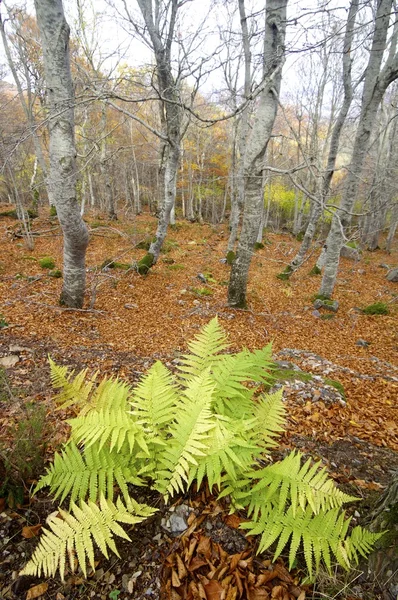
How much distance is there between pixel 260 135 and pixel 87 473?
6.26 m

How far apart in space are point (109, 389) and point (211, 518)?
123cm

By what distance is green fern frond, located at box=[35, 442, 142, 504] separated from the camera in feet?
6.18

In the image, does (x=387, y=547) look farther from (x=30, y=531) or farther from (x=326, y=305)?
(x=326, y=305)

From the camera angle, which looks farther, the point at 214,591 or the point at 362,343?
the point at 362,343

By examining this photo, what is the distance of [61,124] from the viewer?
4758 millimetres

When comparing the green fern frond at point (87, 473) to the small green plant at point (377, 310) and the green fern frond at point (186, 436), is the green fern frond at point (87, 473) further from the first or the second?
the small green plant at point (377, 310)

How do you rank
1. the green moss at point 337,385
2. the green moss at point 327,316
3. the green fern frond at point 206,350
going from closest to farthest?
the green fern frond at point 206,350, the green moss at point 337,385, the green moss at point 327,316

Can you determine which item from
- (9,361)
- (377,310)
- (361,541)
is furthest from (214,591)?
Answer: (377,310)

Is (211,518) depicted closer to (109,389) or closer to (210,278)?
(109,389)

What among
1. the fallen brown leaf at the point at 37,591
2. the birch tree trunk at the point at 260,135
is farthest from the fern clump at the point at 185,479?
the birch tree trunk at the point at 260,135

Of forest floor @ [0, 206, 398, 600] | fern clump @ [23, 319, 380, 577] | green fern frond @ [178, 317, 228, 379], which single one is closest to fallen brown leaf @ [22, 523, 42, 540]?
forest floor @ [0, 206, 398, 600]

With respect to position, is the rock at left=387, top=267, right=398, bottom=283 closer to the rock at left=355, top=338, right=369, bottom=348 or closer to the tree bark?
the rock at left=355, top=338, right=369, bottom=348

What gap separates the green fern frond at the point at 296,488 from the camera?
5.72ft

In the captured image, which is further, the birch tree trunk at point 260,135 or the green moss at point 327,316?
the green moss at point 327,316
